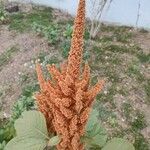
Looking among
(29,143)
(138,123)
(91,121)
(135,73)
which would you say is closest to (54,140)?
(29,143)

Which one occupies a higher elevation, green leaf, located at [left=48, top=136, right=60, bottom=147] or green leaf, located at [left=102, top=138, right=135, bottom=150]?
green leaf, located at [left=48, top=136, right=60, bottom=147]

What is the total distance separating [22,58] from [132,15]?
7.92ft

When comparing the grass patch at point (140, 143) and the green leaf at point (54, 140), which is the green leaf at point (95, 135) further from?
the grass patch at point (140, 143)

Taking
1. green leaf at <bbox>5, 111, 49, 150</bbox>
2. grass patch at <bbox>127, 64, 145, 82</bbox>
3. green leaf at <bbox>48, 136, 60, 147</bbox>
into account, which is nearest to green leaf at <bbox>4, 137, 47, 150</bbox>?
green leaf at <bbox>5, 111, 49, 150</bbox>

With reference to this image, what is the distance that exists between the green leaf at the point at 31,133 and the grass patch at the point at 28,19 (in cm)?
542

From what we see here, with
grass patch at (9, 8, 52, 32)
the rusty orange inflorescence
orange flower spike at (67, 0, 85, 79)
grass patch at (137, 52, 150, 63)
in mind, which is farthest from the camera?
grass patch at (9, 8, 52, 32)

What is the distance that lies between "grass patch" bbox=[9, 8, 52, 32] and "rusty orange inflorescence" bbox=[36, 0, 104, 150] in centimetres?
592

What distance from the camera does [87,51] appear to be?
322 inches

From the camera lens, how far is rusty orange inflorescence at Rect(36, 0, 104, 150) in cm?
297

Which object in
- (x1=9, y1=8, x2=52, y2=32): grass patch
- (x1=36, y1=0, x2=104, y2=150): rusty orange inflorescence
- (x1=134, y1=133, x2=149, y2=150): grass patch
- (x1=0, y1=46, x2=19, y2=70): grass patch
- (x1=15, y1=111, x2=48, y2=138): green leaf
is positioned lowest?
(x1=134, y1=133, x2=149, y2=150): grass patch

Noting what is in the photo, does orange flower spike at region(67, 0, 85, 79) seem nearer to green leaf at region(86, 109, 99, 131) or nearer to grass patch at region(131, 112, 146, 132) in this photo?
green leaf at region(86, 109, 99, 131)

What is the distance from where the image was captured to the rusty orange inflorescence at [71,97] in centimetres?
297

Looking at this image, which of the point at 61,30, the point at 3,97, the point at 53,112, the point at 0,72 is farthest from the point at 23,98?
the point at 53,112

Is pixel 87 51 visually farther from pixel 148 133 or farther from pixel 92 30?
pixel 148 133
